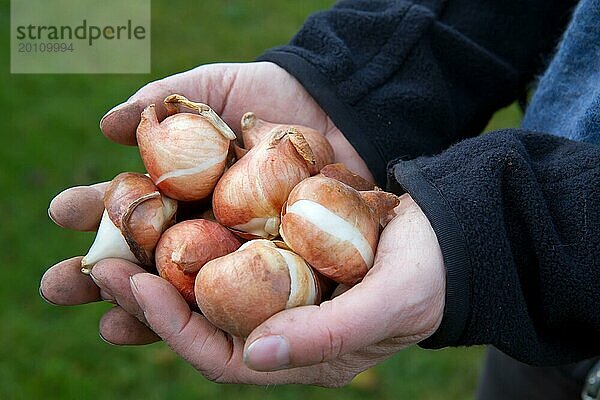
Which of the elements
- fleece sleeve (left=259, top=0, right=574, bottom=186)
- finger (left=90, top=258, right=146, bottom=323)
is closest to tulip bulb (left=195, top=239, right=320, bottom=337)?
finger (left=90, top=258, right=146, bottom=323)

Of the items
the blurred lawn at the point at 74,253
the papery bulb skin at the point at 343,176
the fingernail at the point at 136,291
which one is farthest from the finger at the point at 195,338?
the blurred lawn at the point at 74,253

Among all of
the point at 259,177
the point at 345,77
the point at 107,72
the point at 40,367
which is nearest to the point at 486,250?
the point at 259,177

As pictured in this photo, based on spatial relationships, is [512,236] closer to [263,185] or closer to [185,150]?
[263,185]

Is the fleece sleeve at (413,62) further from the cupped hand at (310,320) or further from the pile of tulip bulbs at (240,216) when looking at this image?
the cupped hand at (310,320)

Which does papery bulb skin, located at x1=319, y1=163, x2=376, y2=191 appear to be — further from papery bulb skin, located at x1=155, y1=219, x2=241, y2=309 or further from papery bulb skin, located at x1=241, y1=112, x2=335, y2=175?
papery bulb skin, located at x1=155, y1=219, x2=241, y2=309

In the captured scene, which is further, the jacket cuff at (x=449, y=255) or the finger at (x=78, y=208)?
the finger at (x=78, y=208)

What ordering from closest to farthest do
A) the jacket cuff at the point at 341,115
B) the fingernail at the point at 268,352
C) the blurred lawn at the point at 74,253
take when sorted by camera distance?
1. the fingernail at the point at 268,352
2. the jacket cuff at the point at 341,115
3. the blurred lawn at the point at 74,253
